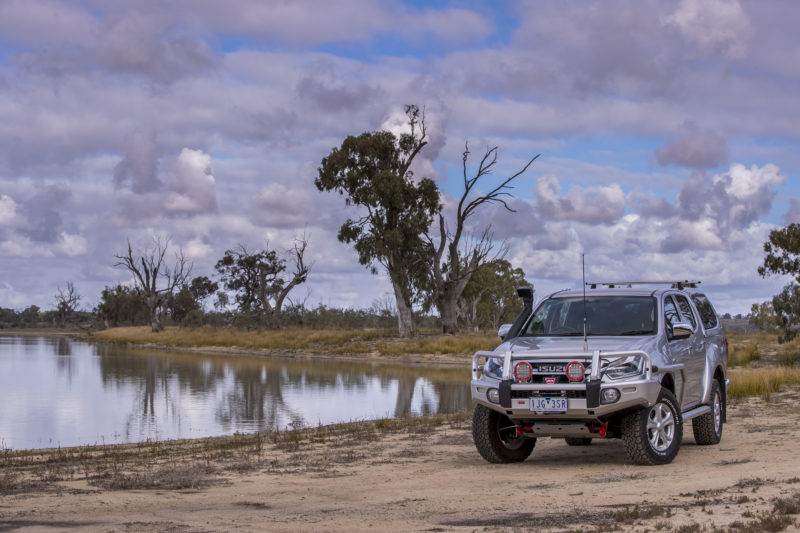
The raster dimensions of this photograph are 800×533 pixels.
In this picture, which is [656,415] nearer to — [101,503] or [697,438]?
[697,438]

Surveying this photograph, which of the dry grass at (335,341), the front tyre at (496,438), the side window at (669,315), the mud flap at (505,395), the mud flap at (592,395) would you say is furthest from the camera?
the dry grass at (335,341)

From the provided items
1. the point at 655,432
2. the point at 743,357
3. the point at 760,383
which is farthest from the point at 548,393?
the point at 743,357

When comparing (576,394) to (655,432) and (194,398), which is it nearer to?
(655,432)

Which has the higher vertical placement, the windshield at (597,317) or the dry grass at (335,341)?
the windshield at (597,317)

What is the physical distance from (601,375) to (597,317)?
144 centimetres

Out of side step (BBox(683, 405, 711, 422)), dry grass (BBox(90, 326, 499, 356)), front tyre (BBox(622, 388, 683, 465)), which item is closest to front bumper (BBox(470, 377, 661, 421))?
front tyre (BBox(622, 388, 683, 465))

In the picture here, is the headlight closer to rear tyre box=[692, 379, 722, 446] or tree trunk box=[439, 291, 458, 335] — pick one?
rear tyre box=[692, 379, 722, 446]

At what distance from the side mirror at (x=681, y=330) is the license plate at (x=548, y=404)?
1762 mm

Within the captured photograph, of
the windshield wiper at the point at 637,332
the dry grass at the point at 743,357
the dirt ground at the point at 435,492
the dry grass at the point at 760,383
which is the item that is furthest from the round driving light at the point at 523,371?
the dry grass at the point at 743,357

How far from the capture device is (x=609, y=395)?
8.84 m

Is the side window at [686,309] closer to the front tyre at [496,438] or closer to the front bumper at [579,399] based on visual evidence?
the front bumper at [579,399]

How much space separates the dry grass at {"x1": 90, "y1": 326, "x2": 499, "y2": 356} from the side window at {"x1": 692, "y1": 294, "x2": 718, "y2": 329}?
2877cm

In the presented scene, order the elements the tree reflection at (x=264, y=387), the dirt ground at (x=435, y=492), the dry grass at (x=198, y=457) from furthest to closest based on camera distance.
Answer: the tree reflection at (x=264, y=387) < the dry grass at (x=198, y=457) < the dirt ground at (x=435, y=492)

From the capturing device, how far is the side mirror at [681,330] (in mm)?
9766
